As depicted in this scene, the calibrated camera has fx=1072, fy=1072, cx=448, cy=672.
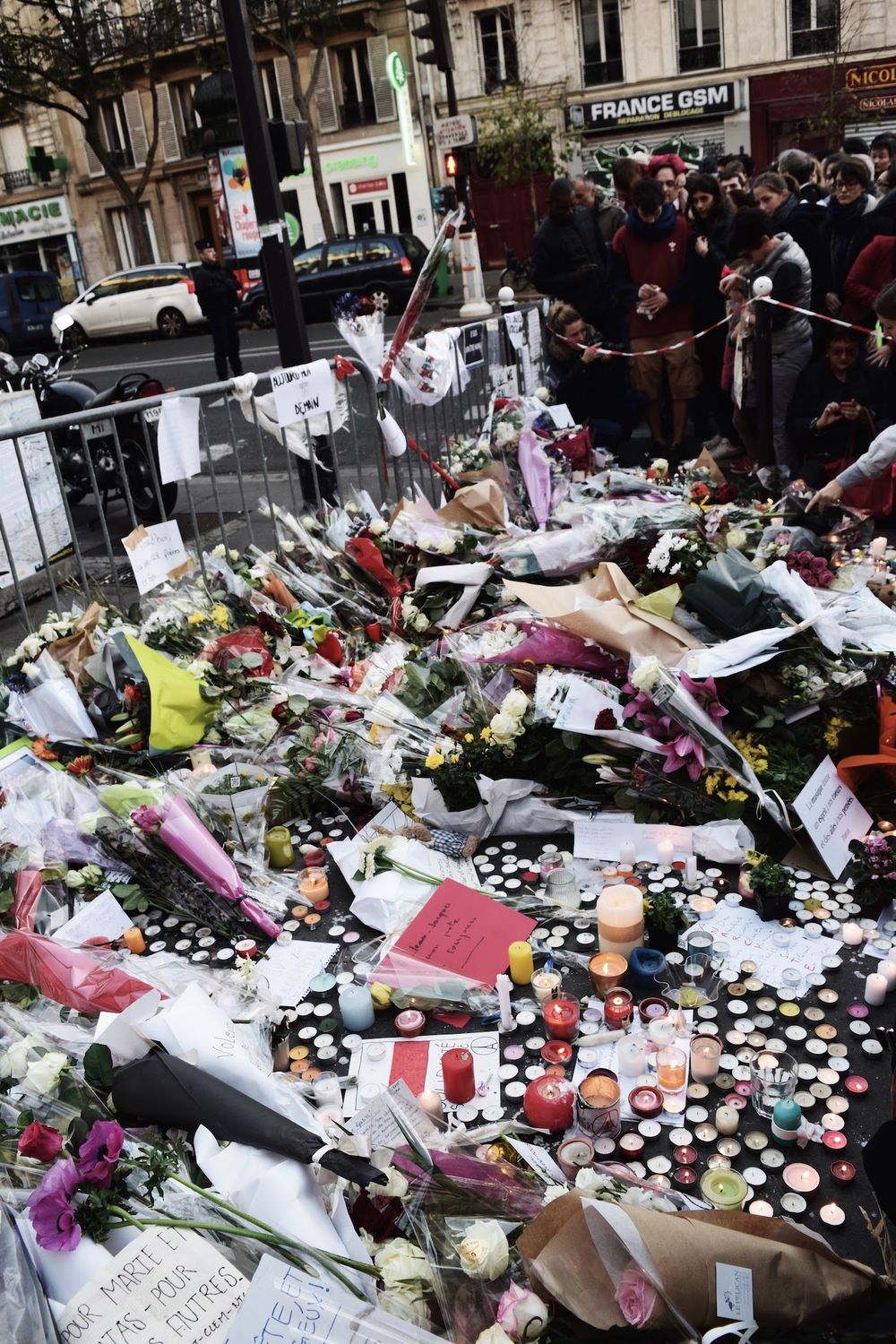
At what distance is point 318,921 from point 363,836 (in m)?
0.36

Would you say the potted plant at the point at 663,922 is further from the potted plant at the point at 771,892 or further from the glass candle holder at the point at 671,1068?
the glass candle holder at the point at 671,1068

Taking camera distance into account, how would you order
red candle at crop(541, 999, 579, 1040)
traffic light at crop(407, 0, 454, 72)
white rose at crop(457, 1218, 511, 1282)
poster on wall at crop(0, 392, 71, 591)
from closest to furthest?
white rose at crop(457, 1218, 511, 1282) → red candle at crop(541, 999, 579, 1040) → poster on wall at crop(0, 392, 71, 591) → traffic light at crop(407, 0, 454, 72)

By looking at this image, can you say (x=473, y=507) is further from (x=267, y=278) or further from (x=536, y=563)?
(x=267, y=278)

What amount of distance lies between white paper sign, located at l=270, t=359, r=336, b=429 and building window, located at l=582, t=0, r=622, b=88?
25.1m

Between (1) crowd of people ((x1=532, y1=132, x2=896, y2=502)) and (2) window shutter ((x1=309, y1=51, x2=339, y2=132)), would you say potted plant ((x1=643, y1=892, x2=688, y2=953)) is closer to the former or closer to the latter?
(1) crowd of people ((x1=532, y1=132, x2=896, y2=502))

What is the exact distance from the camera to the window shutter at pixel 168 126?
31828mm

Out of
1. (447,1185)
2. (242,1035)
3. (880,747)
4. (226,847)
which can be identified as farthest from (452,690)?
(447,1185)

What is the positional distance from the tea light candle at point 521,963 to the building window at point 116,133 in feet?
117

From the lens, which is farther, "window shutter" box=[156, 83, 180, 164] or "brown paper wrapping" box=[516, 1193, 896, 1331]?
"window shutter" box=[156, 83, 180, 164]

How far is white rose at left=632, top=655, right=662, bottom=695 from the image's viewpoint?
317 centimetres

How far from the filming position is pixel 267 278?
5832mm

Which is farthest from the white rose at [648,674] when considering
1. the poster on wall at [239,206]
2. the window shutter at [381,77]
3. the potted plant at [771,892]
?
the window shutter at [381,77]

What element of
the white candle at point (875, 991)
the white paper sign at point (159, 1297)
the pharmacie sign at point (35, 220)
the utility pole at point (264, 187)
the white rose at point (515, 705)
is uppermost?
the pharmacie sign at point (35, 220)

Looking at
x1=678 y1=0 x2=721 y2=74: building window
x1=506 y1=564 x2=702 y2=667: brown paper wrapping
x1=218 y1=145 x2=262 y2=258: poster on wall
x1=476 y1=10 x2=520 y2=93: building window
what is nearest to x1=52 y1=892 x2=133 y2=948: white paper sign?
x1=506 y1=564 x2=702 y2=667: brown paper wrapping
